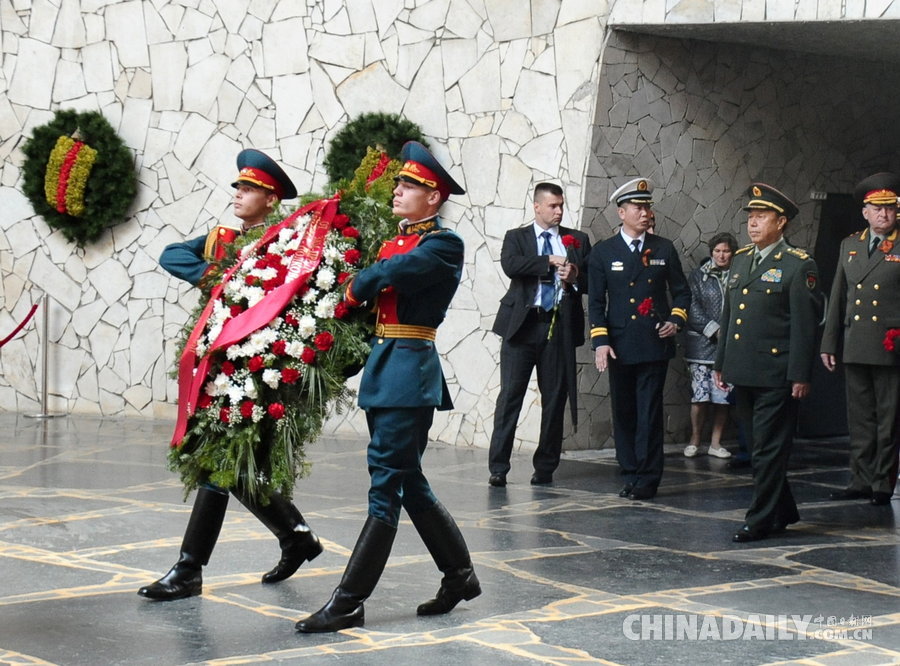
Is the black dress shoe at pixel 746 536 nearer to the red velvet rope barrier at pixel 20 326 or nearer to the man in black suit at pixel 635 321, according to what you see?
the man in black suit at pixel 635 321

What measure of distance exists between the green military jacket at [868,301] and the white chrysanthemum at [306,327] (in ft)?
15.2

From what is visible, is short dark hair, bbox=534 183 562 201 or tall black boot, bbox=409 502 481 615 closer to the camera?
tall black boot, bbox=409 502 481 615

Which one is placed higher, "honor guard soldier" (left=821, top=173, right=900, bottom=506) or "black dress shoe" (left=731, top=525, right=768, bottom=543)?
"honor guard soldier" (left=821, top=173, right=900, bottom=506)

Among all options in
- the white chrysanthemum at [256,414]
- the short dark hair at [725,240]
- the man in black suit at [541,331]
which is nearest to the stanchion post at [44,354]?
the man in black suit at [541,331]

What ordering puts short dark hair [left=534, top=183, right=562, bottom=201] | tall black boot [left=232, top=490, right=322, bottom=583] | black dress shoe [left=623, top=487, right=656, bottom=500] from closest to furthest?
tall black boot [left=232, top=490, right=322, bottom=583]
black dress shoe [left=623, top=487, right=656, bottom=500]
short dark hair [left=534, top=183, right=562, bottom=201]

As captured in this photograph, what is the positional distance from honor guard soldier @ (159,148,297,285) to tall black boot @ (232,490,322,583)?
3.33 feet

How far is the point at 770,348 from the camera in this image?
749 centimetres

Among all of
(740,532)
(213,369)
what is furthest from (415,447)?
(740,532)

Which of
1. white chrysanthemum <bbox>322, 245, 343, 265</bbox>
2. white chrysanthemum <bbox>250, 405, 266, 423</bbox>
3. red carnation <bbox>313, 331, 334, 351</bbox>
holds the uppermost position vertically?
white chrysanthemum <bbox>322, 245, 343, 265</bbox>

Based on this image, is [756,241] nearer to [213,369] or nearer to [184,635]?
[213,369]

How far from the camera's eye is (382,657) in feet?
15.9

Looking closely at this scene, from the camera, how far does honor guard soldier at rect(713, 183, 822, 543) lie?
7.42 metres

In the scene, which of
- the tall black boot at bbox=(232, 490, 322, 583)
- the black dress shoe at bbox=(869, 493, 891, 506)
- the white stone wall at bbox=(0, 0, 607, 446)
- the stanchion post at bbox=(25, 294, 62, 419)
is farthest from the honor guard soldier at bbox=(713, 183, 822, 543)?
the stanchion post at bbox=(25, 294, 62, 419)

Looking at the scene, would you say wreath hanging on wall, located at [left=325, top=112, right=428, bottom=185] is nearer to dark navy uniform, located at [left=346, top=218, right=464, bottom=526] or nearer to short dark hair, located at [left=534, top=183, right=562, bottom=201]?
short dark hair, located at [left=534, top=183, right=562, bottom=201]
